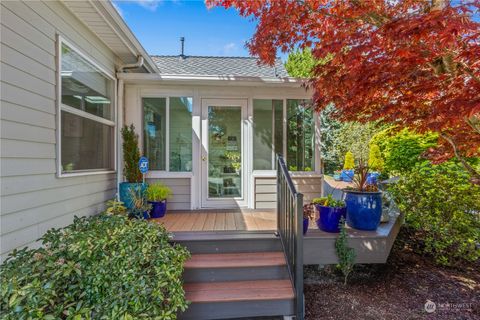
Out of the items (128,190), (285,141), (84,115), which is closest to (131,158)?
(128,190)

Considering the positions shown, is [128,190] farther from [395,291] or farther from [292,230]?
[395,291]

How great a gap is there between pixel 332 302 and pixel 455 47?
9.32 ft

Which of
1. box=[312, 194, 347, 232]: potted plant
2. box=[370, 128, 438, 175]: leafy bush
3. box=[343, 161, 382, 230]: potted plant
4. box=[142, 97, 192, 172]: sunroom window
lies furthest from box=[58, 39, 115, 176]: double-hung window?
box=[370, 128, 438, 175]: leafy bush

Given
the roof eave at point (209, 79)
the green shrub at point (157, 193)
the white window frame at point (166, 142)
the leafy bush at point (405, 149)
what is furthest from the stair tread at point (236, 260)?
the leafy bush at point (405, 149)

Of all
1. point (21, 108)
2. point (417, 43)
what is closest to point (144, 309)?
point (21, 108)

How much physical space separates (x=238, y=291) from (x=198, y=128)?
9.48 ft

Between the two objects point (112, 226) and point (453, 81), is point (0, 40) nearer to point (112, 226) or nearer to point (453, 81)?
point (112, 226)

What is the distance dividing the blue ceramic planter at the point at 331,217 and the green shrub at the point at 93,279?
1.83 meters

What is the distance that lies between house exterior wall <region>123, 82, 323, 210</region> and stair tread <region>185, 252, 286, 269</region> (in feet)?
5.40

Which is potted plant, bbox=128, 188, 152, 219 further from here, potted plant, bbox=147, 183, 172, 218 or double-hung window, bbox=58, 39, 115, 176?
double-hung window, bbox=58, 39, 115, 176

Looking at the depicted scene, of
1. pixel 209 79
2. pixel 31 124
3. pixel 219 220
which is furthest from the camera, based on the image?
pixel 209 79

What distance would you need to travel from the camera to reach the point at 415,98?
2893 millimetres

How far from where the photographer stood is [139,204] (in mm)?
3619

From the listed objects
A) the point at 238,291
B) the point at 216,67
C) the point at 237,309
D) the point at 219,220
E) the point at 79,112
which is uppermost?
the point at 216,67
